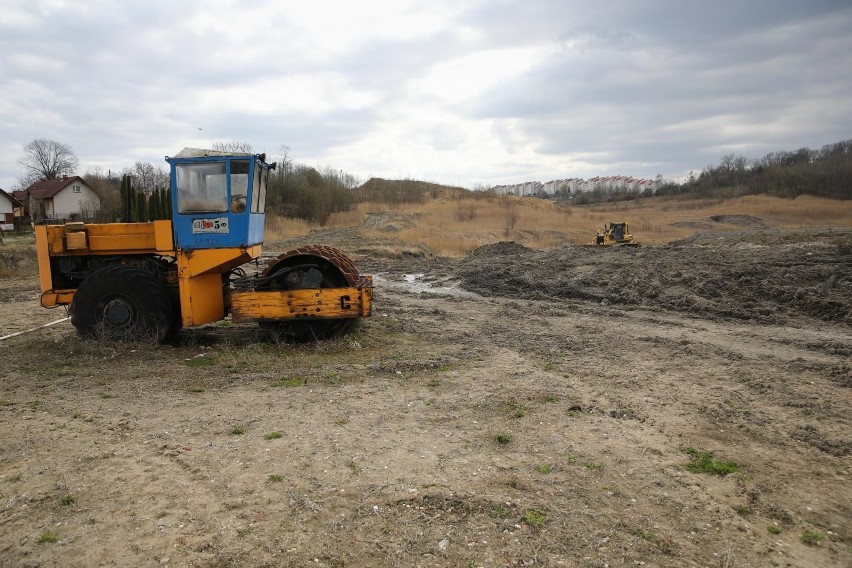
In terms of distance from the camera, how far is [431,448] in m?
4.95

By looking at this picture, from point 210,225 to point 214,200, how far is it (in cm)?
34

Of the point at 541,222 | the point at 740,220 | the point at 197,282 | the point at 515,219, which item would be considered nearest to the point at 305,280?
the point at 197,282

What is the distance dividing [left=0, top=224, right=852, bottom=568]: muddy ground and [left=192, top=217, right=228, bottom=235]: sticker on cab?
Answer: 174 centimetres

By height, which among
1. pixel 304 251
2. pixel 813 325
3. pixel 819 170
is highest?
pixel 819 170

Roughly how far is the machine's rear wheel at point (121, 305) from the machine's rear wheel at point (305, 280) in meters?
1.42

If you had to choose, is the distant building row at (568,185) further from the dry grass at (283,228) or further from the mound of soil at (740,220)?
the dry grass at (283,228)

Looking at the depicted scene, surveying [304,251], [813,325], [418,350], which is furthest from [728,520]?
[813,325]

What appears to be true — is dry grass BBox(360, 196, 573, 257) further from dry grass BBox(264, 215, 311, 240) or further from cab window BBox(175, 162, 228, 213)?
cab window BBox(175, 162, 228, 213)

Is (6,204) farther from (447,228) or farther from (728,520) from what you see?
(728,520)

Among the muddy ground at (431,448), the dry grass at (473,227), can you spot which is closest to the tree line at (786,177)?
the dry grass at (473,227)

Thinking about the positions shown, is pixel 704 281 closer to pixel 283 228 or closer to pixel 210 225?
pixel 210 225

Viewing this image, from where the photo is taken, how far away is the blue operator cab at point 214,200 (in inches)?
313

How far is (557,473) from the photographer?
448cm

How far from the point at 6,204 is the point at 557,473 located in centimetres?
5737
